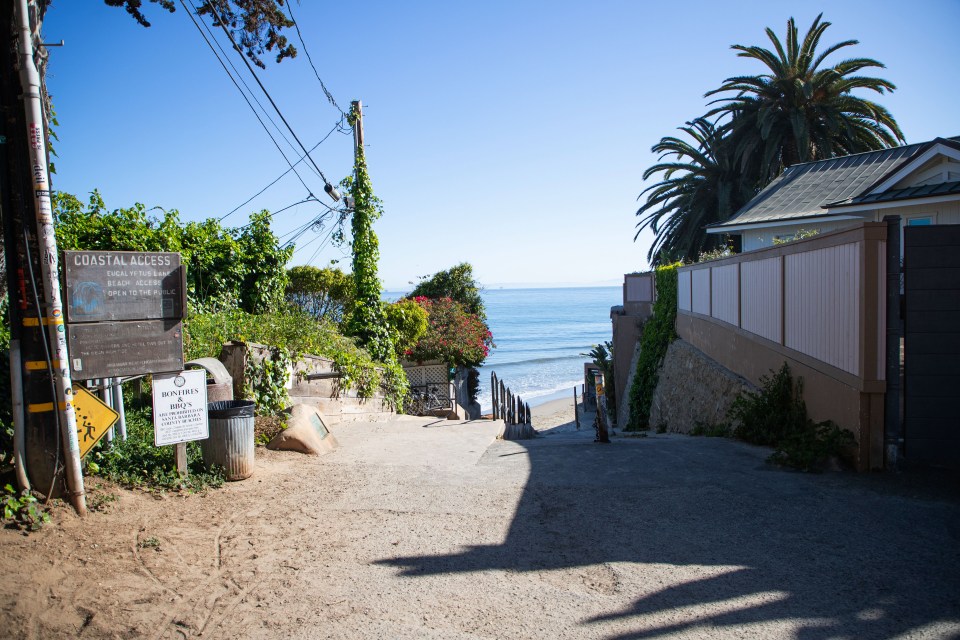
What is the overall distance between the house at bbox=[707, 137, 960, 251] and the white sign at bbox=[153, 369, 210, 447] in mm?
10363

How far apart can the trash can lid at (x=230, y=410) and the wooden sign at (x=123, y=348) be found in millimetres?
573

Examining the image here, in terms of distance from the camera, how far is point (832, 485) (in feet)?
19.2

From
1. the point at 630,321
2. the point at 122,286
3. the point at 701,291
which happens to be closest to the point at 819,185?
the point at 630,321

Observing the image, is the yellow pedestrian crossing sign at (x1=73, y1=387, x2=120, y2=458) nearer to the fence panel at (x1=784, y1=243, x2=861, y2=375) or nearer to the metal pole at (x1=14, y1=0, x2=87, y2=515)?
the metal pole at (x1=14, y1=0, x2=87, y2=515)

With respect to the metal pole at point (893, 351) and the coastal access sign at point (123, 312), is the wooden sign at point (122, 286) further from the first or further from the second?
the metal pole at point (893, 351)

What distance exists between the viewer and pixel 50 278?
490cm

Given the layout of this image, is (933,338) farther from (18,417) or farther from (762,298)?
(18,417)

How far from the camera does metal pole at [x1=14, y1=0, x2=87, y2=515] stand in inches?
187

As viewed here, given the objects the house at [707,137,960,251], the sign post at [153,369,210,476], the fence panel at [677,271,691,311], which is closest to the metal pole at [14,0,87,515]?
the sign post at [153,369,210,476]

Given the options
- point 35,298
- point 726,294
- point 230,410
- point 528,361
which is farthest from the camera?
point 528,361

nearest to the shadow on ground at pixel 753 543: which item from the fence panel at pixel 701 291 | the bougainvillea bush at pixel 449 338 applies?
the fence panel at pixel 701 291

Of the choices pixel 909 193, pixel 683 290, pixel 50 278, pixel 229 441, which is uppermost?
pixel 909 193

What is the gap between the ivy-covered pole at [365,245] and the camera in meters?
15.5

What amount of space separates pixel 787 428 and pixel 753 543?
3420 millimetres
